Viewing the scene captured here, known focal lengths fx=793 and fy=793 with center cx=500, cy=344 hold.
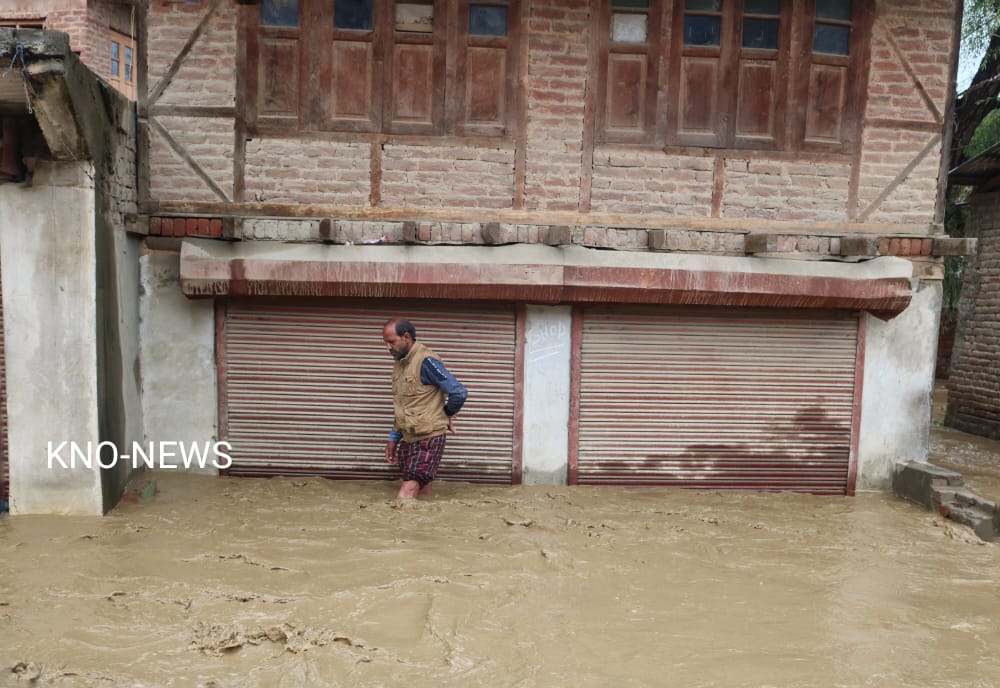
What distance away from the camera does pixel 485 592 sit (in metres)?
4.93

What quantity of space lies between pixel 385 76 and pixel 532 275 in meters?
2.14

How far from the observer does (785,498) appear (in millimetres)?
7379

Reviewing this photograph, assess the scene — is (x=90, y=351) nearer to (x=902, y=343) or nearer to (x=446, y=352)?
(x=446, y=352)

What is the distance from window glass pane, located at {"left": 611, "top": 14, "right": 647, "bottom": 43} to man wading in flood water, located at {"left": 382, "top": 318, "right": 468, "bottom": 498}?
3175 millimetres

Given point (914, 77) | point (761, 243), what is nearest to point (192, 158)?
point (761, 243)

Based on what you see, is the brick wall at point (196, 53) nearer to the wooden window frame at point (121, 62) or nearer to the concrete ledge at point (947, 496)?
the wooden window frame at point (121, 62)

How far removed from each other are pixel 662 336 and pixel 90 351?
15.7 ft

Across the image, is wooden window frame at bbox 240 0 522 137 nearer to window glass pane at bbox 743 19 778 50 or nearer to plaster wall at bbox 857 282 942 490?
window glass pane at bbox 743 19 778 50

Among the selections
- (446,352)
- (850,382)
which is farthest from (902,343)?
(446,352)

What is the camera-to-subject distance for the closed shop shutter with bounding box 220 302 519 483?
7.12 metres

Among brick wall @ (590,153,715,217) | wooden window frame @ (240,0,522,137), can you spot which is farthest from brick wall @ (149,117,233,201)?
brick wall @ (590,153,715,217)

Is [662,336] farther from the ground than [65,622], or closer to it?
farther from the ground

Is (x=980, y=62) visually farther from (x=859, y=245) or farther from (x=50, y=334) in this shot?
(x=50, y=334)

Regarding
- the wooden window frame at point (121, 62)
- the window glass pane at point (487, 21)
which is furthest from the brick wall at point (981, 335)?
the wooden window frame at point (121, 62)
